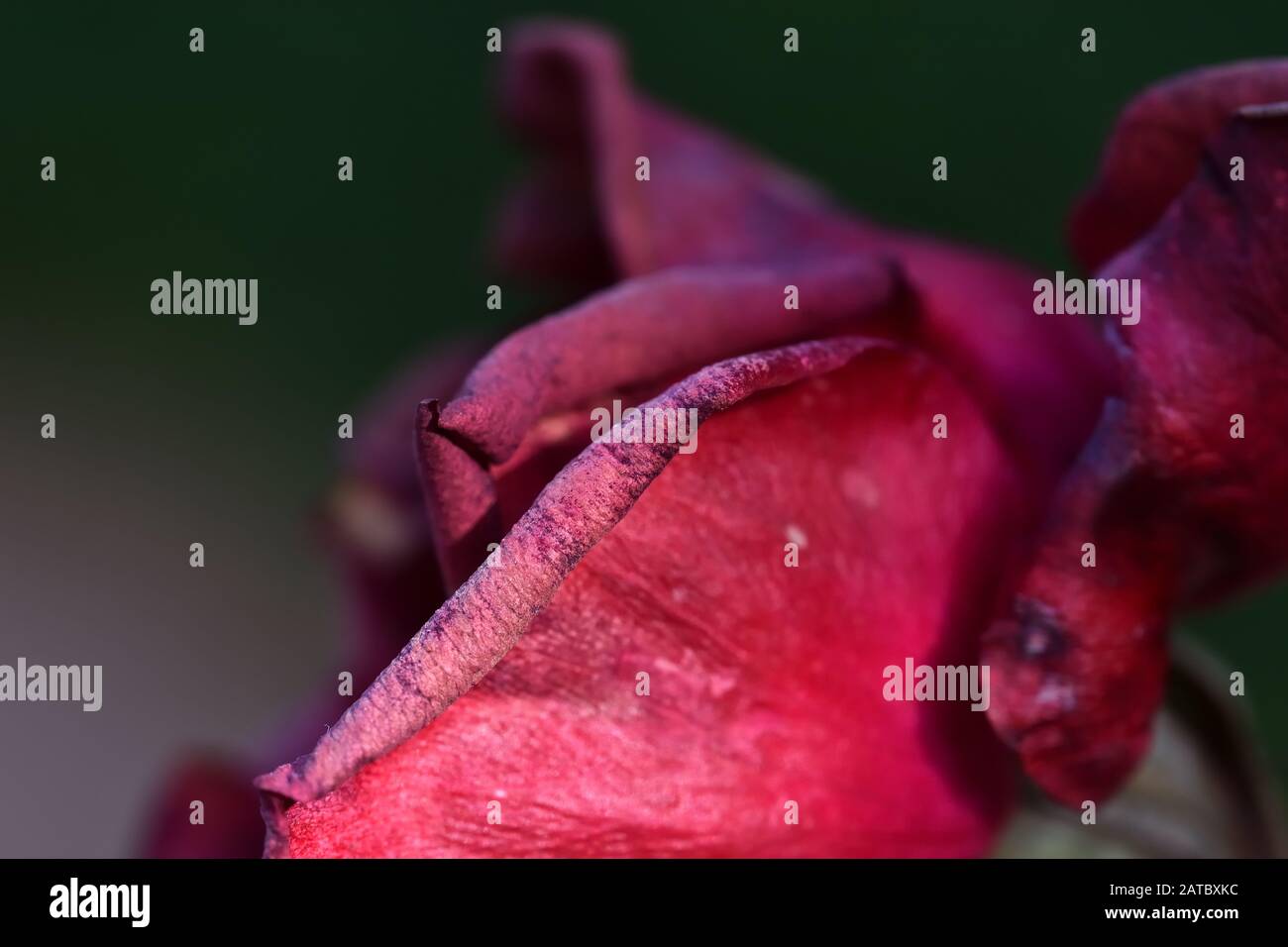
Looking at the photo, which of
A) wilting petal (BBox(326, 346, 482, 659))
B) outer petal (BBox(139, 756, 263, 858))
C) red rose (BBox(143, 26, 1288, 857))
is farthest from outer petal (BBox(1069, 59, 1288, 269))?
outer petal (BBox(139, 756, 263, 858))

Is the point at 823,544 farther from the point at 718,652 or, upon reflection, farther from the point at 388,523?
the point at 388,523

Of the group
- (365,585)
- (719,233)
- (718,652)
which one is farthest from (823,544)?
(365,585)

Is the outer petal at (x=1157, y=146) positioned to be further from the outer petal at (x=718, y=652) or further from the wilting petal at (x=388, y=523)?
the wilting petal at (x=388, y=523)

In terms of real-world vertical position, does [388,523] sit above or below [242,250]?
below

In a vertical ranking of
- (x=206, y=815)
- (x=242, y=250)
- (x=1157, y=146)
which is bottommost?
(x=206, y=815)

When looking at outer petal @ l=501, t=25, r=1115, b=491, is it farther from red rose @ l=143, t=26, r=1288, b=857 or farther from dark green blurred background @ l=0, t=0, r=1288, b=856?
dark green blurred background @ l=0, t=0, r=1288, b=856
